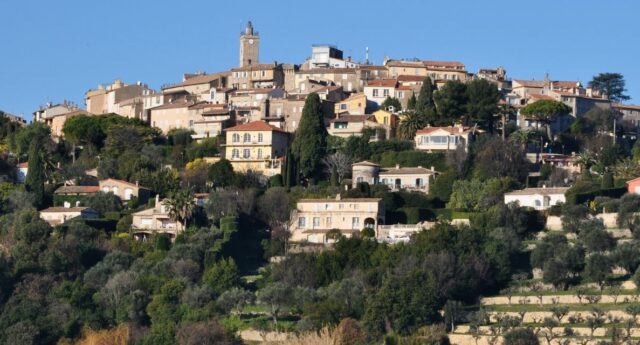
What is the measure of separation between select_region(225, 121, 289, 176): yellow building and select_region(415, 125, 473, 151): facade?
22.3 ft

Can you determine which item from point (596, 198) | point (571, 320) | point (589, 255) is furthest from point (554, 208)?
point (571, 320)

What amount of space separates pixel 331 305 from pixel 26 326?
35.9ft

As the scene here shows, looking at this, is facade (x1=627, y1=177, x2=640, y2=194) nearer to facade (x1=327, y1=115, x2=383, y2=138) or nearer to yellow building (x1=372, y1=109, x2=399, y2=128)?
facade (x1=327, y1=115, x2=383, y2=138)

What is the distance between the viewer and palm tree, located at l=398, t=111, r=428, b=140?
90.4 meters

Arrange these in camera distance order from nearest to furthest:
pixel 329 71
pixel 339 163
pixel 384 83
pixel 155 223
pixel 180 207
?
1. pixel 180 207
2. pixel 155 223
3. pixel 339 163
4. pixel 384 83
5. pixel 329 71

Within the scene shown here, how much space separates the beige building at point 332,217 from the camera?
7744 cm

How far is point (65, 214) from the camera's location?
267 ft

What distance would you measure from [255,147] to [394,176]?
875 centimetres

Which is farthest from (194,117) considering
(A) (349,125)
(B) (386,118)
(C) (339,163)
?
(C) (339,163)

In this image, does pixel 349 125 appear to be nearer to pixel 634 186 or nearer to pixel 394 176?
pixel 394 176

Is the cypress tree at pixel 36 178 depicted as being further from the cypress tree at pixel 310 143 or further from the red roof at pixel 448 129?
the red roof at pixel 448 129

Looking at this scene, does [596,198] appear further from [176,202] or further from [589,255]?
[176,202]

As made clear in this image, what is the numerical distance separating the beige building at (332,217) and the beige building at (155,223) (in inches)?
194

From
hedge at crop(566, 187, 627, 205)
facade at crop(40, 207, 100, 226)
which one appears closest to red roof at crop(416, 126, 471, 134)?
hedge at crop(566, 187, 627, 205)
